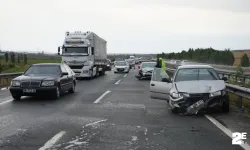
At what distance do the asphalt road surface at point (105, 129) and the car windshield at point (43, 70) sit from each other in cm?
312

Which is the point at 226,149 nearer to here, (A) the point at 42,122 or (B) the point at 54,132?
(B) the point at 54,132

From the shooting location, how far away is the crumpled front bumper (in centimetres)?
980

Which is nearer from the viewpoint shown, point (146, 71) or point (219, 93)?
point (219, 93)

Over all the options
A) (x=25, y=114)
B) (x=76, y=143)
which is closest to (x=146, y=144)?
(x=76, y=143)

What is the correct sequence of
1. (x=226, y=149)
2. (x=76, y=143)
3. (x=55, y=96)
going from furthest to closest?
(x=55, y=96) → (x=76, y=143) → (x=226, y=149)

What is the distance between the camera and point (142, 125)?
8.45 m

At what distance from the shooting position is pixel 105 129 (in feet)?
26.0

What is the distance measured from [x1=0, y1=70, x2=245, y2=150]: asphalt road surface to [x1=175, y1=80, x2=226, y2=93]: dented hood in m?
0.78

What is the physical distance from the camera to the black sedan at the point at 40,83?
1342 centimetres

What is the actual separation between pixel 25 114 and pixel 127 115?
2902 millimetres

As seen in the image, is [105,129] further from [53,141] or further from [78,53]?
[78,53]

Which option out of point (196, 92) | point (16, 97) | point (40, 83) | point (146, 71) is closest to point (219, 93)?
point (196, 92)

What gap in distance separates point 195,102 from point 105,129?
309cm

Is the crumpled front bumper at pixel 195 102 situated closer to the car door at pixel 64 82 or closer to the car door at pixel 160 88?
the car door at pixel 160 88
